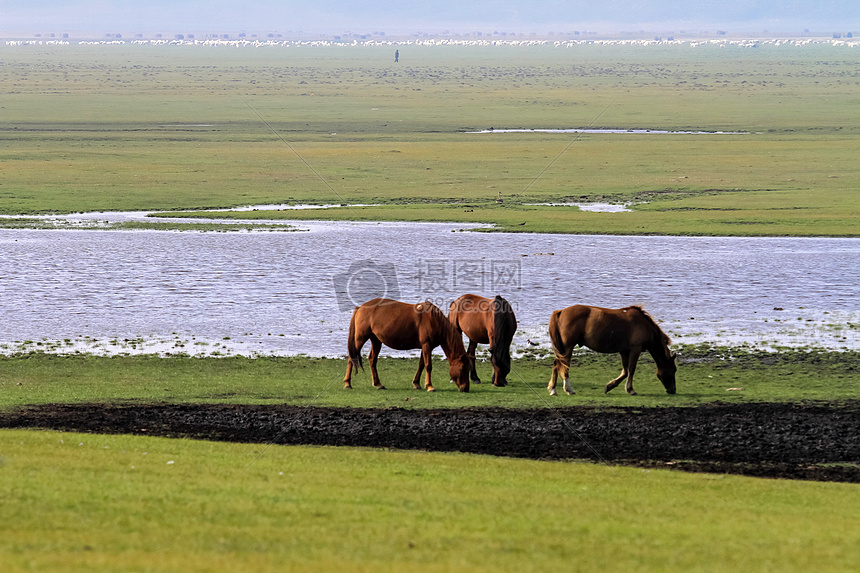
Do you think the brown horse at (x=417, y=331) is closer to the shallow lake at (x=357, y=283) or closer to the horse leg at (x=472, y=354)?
the horse leg at (x=472, y=354)

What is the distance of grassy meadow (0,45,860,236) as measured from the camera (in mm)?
47531

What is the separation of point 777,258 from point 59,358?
23107 mm

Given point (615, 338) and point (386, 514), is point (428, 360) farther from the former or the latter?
point (386, 514)

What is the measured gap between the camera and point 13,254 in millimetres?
35781

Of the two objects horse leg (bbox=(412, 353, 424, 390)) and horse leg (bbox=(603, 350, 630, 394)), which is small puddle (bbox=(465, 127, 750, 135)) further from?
horse leg (bbox=(603, 350, 630, 394))

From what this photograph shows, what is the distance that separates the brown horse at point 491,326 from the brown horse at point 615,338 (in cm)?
86

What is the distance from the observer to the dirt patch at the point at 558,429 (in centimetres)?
1506

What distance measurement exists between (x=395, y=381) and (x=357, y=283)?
11.1 meters

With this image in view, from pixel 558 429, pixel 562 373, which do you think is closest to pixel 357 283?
pixel 562 373

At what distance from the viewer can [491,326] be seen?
763 inches

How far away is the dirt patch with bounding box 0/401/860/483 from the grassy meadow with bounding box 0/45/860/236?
2479 cm

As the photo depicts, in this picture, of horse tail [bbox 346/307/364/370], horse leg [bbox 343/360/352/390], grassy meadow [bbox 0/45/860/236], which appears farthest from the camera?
grassy meadow [bbox 0/45/860/236]

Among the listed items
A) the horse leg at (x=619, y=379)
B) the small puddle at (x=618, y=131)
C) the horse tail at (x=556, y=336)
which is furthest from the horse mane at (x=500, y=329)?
the small puddle at (x=618, y=131)

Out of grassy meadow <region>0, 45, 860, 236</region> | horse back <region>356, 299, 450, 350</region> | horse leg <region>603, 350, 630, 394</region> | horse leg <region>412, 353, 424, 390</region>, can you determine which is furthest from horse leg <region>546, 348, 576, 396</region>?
grassy meadow <region>0, 45, 860, 236</region>
